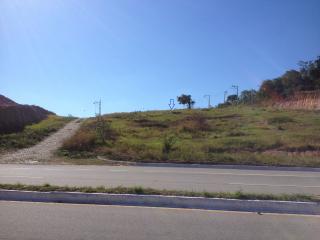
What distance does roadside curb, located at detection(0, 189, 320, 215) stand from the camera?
8.95 meters

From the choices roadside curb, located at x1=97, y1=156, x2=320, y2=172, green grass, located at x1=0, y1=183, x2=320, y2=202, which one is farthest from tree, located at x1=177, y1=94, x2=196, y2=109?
green grass, located at x1=0, y1=183, x2=320, y2=202

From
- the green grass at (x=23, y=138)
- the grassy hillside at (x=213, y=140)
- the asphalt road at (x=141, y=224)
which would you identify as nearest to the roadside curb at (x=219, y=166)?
the grassy hillside at (x=213, y=140)

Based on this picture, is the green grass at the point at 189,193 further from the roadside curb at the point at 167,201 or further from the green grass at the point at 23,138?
the green grass at the point at 23,138

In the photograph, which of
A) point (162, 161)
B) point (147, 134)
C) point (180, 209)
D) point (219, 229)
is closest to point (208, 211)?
point (180, 209)

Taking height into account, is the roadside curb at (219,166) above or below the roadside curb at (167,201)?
above

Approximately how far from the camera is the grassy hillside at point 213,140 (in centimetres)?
2525

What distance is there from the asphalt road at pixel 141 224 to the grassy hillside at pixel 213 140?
1508cm

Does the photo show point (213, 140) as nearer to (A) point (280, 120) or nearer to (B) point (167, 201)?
(A) point (280, 120)

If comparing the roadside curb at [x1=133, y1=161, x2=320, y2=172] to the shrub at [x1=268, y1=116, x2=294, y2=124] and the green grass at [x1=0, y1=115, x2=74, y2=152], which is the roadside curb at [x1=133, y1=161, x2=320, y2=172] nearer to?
the green grass at [x1=0, y1=115, x2=74, y2=152]

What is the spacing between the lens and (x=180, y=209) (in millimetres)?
9055

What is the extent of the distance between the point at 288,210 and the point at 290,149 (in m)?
20.7

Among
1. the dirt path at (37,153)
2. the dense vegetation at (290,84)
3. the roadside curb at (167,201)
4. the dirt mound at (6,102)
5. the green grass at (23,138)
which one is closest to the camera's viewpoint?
the roadside curb at (167,201)

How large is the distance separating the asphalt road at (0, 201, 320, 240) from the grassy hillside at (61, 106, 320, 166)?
15079 millimetres

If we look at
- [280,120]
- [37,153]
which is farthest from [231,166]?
[280,120]
